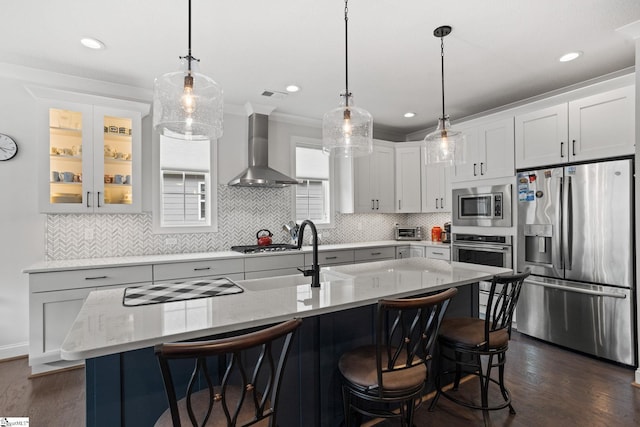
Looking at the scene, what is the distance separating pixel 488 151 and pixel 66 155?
4.60m

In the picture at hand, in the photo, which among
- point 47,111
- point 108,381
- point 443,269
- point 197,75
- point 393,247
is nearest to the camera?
point 108,381

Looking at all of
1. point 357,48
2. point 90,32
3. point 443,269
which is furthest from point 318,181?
point 90,32

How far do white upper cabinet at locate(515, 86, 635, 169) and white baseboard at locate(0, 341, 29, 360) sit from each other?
215 inches

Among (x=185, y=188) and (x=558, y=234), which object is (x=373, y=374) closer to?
Result: (x=558, y=234)

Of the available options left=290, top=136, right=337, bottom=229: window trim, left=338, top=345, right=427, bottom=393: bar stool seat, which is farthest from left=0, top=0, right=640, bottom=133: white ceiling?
left=338, top=345, right=427, bottom=393: bar stool seat

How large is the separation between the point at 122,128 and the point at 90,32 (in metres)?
1.08

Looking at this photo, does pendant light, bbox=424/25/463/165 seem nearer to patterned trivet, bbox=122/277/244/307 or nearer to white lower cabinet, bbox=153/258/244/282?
patterned trivet, bbox=122/277/244/307

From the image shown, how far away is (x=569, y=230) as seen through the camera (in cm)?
325

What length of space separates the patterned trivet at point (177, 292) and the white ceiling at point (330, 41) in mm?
1842

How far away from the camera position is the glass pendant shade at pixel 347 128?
2117 millimetres

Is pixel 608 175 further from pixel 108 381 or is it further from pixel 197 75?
pixel 108 381

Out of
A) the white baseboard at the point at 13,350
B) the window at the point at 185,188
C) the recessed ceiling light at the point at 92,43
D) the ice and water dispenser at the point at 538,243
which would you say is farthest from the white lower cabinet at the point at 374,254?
Answer: the white baseboard at the point at 13,350

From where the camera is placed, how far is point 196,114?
5.64 feet

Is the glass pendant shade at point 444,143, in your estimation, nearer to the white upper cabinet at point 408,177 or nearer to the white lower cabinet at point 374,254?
the white lower cabinet at point 374,254
